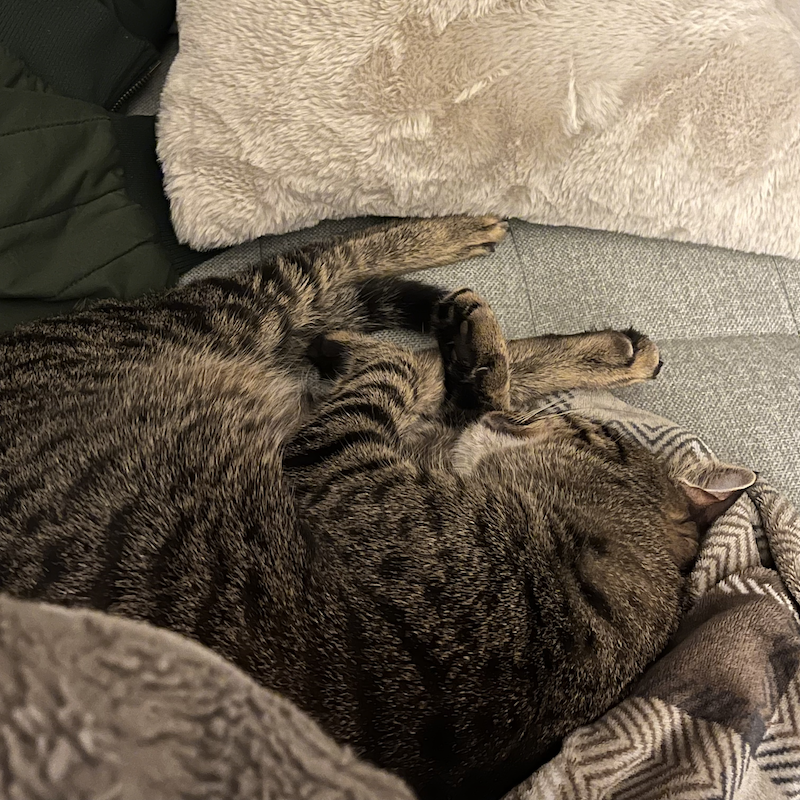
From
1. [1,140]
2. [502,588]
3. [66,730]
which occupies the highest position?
[1,140]

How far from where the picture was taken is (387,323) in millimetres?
1505

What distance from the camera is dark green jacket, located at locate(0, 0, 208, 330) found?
123cm

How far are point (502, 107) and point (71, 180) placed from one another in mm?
901

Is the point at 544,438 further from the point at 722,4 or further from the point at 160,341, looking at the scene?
the point at 722,4

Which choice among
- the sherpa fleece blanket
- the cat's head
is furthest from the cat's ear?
the sherpa fleece blanket

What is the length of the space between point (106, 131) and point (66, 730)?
1292 millimetres

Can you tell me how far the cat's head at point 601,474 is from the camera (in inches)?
45.1

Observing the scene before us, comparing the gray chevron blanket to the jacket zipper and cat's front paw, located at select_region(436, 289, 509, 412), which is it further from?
the jacket zipper

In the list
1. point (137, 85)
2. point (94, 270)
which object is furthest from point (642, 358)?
point (137, 85)

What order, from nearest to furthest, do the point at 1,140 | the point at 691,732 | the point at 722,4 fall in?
the point at 691,732 → the point at 1,140 → the point at 722,4

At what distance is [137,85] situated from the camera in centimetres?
167

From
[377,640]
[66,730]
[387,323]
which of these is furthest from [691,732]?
[387,323]

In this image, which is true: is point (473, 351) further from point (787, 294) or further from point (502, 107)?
point (787, 294)

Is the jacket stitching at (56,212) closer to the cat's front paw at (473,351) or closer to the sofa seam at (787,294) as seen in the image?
the cat's front paw at (473,351)
